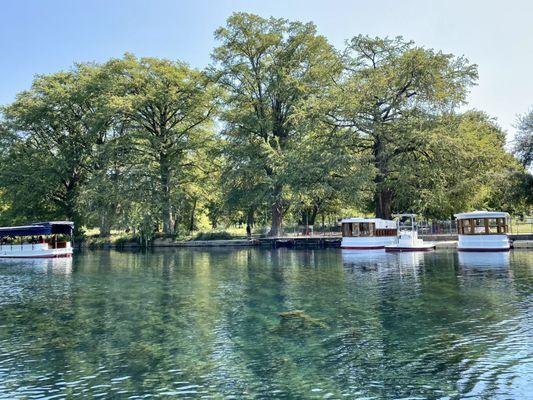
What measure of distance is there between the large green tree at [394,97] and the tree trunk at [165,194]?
24.9 m

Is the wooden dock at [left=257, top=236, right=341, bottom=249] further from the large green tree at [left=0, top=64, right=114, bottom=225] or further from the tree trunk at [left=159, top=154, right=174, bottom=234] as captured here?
the large green tree at [left=0, top=64, right=114, bottom=225]

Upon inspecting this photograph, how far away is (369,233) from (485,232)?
11.4 metres

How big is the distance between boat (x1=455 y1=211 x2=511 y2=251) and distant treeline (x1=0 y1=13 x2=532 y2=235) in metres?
4.81

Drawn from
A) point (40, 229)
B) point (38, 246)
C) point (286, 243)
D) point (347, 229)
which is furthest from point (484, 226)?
point (38, 246)

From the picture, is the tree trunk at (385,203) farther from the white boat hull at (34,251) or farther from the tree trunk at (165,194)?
the white boat hull at (34,251)

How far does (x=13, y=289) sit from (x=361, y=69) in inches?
1708

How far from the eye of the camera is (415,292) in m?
21.8

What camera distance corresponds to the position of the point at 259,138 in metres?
62.4

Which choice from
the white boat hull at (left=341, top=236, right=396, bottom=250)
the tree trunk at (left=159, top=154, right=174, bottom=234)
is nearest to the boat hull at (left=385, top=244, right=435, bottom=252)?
the white boat hull at (left=341, top=236, right=396, bottom=250)

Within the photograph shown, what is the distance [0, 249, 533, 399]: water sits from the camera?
416 inches

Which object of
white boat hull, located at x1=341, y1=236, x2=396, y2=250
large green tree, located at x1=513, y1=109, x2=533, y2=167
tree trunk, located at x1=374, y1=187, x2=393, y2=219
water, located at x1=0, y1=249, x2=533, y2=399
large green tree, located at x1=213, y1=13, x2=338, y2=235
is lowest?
water, located at x1=0, y1=249, x2=533, y2=399

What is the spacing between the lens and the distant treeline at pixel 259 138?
49.9m

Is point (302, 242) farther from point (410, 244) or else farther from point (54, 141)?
point (54, 141)

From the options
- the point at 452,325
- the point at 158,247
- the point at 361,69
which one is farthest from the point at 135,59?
the point at 452,325
